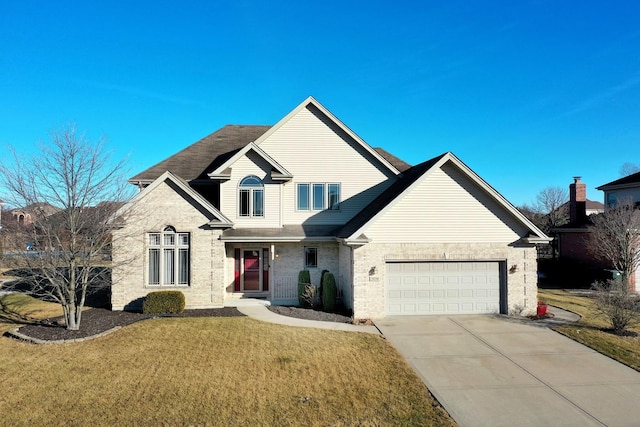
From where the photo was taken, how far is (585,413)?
696 centimetres

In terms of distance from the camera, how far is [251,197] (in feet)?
55.2

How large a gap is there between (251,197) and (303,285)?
15.7ft

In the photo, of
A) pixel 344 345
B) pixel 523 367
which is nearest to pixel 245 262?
pixel 344 345

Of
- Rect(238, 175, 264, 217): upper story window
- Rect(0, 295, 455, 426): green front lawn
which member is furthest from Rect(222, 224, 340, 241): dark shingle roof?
Rect(0, 295, 455, 426): green front lawn

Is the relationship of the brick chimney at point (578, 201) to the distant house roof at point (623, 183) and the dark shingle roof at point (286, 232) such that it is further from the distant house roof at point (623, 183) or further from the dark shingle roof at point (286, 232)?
the dark shingle roof at point (286, 232)

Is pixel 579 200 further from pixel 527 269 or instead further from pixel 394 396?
pixel 394 396

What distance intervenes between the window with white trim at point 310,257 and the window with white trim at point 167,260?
5.22 meters

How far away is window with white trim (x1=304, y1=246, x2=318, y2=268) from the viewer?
1680 cm

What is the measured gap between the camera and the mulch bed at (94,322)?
36.9 ft

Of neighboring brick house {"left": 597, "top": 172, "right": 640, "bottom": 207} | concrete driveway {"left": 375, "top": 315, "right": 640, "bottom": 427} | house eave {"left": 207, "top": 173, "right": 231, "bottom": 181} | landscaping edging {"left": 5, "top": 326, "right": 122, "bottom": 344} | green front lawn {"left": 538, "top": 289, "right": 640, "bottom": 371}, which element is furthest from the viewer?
neighboring brick house {"left": 597, "top": 172, "right": 640, "bottom": 207}

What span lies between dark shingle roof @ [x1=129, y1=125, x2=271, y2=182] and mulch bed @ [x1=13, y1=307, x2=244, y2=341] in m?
7.04

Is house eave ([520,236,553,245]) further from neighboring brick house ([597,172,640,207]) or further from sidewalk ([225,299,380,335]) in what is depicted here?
neighboring brick house ([597,172,640,207])

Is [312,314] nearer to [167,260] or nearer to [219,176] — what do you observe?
[167,260]

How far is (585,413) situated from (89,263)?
46.5ft
